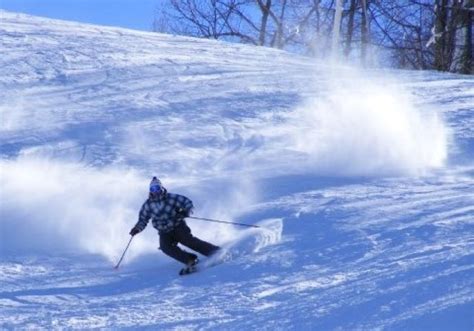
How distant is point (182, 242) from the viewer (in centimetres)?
867

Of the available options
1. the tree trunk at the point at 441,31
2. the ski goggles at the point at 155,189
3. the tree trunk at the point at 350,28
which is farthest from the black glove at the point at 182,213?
the tree trunk at the point at 350,28

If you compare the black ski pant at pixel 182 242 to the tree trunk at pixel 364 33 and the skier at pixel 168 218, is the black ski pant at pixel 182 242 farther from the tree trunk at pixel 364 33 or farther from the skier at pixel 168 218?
the tree trunk at pixel 364 33

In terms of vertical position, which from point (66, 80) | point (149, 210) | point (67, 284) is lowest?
point (67, 284)

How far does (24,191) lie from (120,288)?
432 cm

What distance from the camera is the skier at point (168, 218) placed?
8602 millimetres

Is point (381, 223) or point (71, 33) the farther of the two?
point (71, 33)

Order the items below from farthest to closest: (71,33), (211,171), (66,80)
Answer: (71,33) < (66,80) < (211,171)

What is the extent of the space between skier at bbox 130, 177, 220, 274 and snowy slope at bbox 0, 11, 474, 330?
0.36m

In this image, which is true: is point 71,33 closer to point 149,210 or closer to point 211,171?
point 211,171

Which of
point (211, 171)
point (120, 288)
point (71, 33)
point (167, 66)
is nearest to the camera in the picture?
point (120, 288)

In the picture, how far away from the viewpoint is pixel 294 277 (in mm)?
7211

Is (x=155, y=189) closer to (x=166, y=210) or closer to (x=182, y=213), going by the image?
(x=166, y=210)

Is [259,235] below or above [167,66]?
below

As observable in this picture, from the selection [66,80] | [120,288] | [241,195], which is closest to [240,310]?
[120,288]
